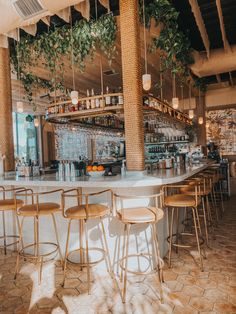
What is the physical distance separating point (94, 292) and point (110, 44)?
3.71 metres

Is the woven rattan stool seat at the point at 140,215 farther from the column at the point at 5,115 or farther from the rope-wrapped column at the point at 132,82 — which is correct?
the column at the point at 5,115

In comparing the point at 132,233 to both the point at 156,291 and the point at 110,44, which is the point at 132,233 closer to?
the point at 156,291

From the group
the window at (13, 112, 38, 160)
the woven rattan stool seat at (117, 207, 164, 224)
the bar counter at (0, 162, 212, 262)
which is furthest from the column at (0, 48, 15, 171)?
the window at (13, 112, 38, 160)

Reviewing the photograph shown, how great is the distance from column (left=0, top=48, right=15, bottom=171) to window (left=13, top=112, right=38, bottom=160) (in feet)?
23.8

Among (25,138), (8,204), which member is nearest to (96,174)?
(8,204)

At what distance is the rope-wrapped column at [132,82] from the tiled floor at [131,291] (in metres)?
1.48

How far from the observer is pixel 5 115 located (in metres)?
4.67

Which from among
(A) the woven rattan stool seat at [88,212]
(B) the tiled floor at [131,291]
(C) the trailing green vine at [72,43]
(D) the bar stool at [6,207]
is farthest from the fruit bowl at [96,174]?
(C) the trailing green vine at [72,43]

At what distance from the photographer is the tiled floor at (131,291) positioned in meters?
2.41

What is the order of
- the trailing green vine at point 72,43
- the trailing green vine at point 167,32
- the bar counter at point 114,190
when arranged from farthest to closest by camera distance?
1. the trailing green vine at point 72,43
2. the trailing green vine at point 167,32
3. the bar counter at point 114,190

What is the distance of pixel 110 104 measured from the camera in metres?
4.31

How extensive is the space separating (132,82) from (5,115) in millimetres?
2529

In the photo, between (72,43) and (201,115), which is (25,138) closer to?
(201,115)

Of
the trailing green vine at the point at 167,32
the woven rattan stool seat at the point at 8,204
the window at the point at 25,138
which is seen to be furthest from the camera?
the window at the point at 25,138
